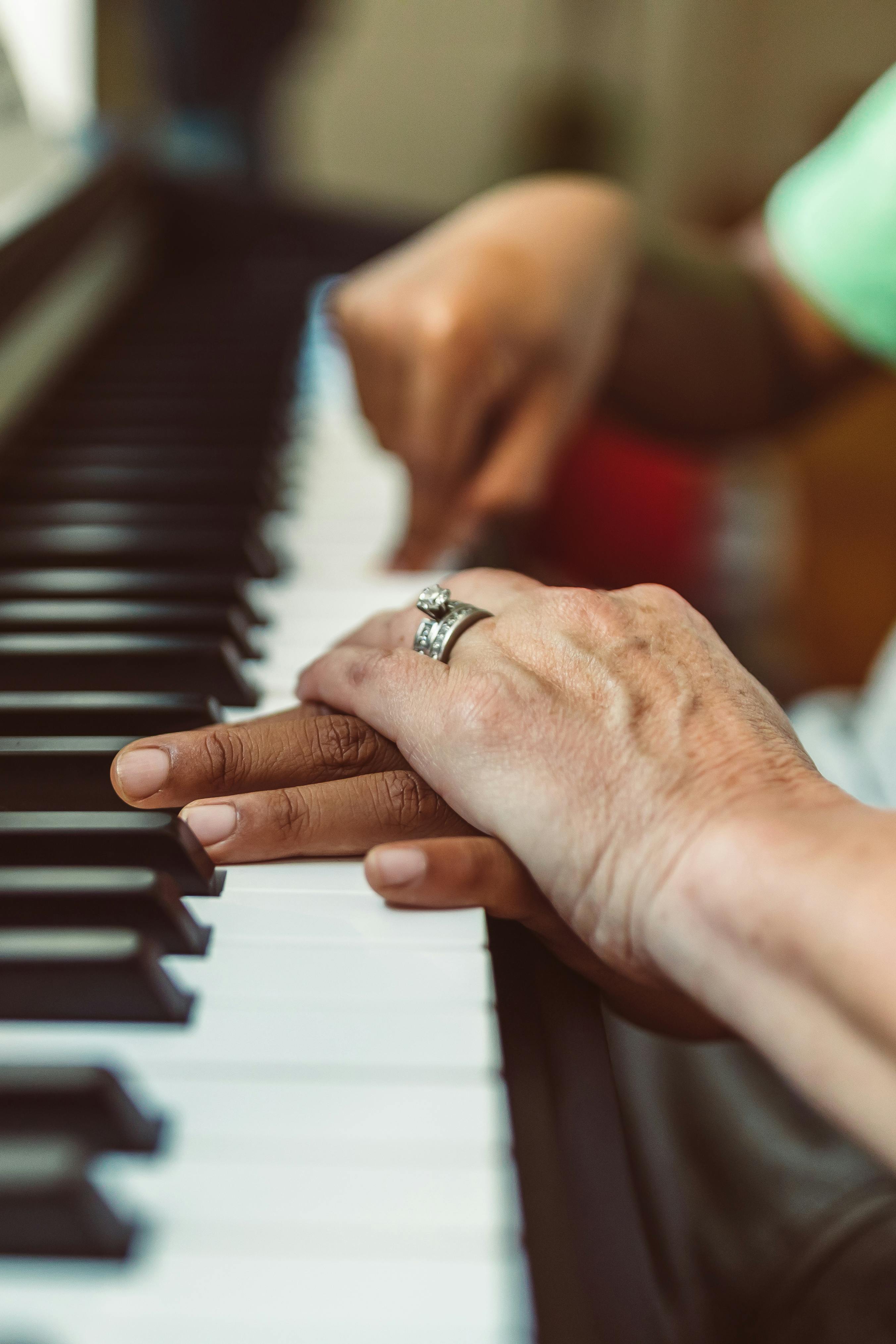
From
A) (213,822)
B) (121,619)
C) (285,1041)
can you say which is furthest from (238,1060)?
(121,619)

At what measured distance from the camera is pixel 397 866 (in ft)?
1.56

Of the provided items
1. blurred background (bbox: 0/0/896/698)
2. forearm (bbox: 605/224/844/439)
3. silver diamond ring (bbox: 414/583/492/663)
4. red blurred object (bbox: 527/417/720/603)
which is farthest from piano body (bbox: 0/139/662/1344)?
red blurred object (bbox: 527/417/720/603)

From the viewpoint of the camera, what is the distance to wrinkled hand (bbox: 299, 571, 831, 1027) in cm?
47

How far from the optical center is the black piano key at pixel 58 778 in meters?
0.54

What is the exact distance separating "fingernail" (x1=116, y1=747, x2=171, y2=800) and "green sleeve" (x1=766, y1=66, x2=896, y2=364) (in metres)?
0.97

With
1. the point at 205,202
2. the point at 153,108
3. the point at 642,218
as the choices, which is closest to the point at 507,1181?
the point at 642,218

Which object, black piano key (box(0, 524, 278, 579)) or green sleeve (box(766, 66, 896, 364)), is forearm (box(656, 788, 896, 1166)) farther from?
green sleeve (box(766, 66, 896, 364))

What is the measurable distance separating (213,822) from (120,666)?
0.19 metres

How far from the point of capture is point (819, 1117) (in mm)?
791

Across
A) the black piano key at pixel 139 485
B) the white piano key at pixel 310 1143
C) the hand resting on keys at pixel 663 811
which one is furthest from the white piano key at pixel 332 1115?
the black piano key at pixel 139 485

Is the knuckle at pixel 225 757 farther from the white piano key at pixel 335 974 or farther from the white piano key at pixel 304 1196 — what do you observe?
the white piano key at pixel 304 1196

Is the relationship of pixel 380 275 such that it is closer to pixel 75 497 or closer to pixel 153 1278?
pixel 75 497

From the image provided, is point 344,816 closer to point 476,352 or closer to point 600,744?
point 600,744

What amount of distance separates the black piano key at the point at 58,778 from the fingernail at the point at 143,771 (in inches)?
1.0
